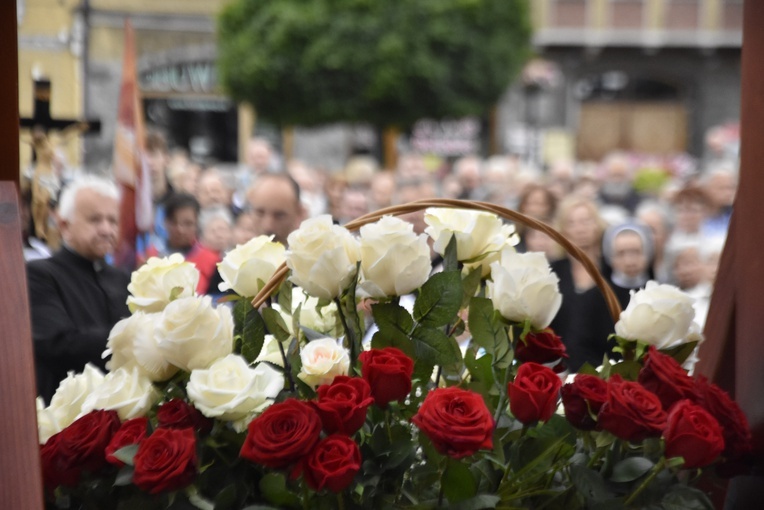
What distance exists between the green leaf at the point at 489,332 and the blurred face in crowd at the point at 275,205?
2.73 m

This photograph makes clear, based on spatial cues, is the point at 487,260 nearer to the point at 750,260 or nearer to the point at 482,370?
the point at 482,370

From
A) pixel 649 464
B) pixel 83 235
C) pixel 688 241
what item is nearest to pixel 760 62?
pixel 649 464

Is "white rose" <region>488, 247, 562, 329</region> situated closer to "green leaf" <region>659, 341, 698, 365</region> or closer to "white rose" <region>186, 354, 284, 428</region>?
"green leaf" <region>659, 341, 698, 365</region>

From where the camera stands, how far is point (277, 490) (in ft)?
4.21

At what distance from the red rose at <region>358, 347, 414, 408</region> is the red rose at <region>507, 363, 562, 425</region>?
0.13 meters

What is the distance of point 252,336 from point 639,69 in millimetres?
22599

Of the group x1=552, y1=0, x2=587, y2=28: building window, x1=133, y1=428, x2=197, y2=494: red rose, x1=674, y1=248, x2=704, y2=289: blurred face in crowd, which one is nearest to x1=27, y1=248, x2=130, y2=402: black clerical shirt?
x1=133, y1=428, x2=197, y2=494: red rose

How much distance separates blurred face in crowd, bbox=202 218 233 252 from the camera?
584 centimetres

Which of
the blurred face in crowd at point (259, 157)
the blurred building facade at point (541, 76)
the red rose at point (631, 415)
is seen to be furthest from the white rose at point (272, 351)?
the blurred building facade at point (541, 76)

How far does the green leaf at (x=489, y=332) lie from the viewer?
4.69 feet

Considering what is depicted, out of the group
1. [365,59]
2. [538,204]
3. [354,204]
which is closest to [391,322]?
[538,204]

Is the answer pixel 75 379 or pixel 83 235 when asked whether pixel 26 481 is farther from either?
pixel 83 235

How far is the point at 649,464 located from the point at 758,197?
376mm

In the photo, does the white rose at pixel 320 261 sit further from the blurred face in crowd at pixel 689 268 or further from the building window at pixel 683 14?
the building window at pixel 683 14
